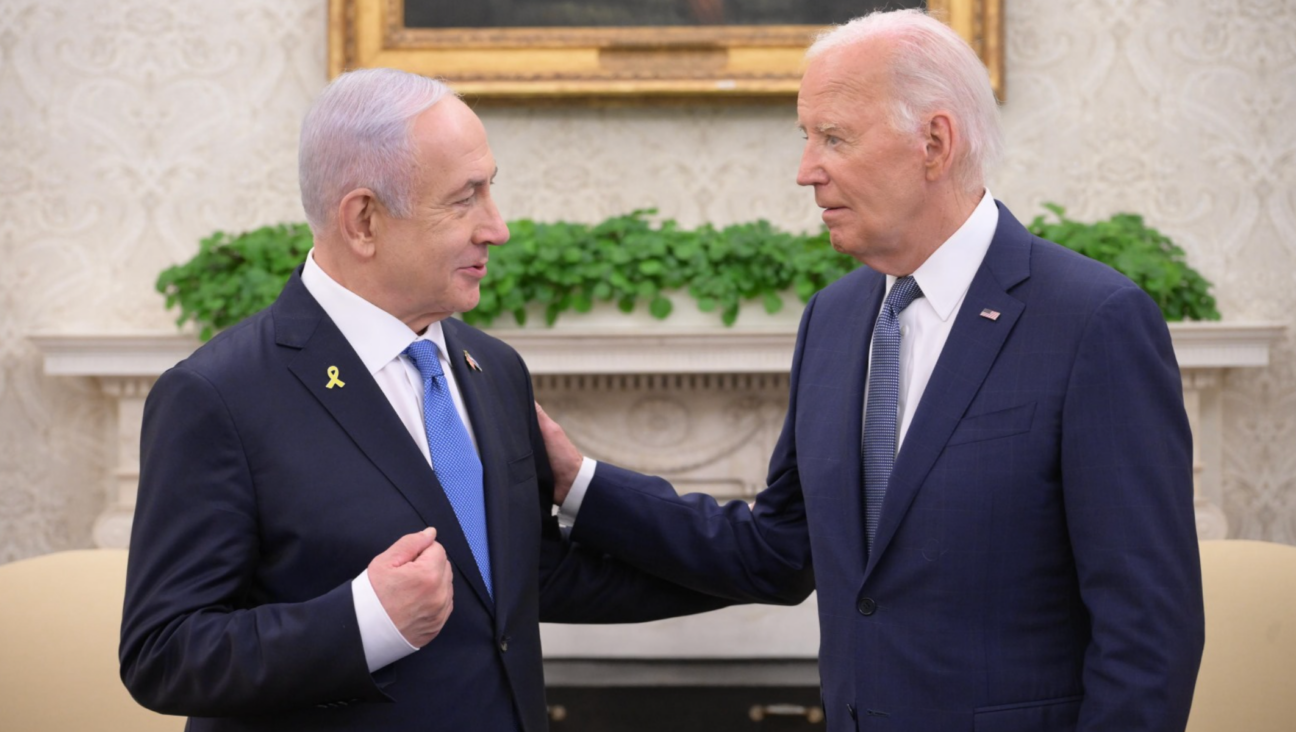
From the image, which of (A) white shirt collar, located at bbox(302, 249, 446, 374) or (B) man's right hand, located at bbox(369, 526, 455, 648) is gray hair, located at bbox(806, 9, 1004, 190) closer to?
(A) white shirt collar, located at bbox(302, 249, 446, 374)

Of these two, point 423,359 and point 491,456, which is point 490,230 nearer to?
point 423,359

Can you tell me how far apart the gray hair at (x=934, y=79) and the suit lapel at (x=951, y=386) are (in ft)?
0.66

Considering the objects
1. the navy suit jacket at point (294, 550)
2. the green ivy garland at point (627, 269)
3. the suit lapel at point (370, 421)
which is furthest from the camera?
Result: the green ivy garland at point (627, 269)

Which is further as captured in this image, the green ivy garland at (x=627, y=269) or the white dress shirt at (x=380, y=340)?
the green ivy garland at (x=627, y=269)

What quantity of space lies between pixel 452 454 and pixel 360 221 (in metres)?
0.34

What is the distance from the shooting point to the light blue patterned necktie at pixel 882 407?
169cm

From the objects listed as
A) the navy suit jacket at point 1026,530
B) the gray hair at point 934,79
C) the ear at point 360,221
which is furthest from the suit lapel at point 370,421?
the gray hair at point 934,79

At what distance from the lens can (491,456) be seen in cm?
172

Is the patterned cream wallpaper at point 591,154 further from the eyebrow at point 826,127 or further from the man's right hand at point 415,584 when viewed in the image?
the man's right hand at point 415,584

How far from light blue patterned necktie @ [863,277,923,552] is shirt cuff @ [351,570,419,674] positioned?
64 cm

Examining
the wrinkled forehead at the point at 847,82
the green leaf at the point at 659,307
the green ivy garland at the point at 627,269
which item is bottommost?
the green leaf at the point at 659,307

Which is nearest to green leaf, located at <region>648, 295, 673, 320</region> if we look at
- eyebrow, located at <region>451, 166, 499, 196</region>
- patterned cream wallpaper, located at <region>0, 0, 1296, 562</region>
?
patterned cream wallpaper, located at <region>0, 0, 1296, 562</region>

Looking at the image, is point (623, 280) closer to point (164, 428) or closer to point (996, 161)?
point (996, 161)

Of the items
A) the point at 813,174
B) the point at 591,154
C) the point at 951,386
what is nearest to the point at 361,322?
the point at 813,174
